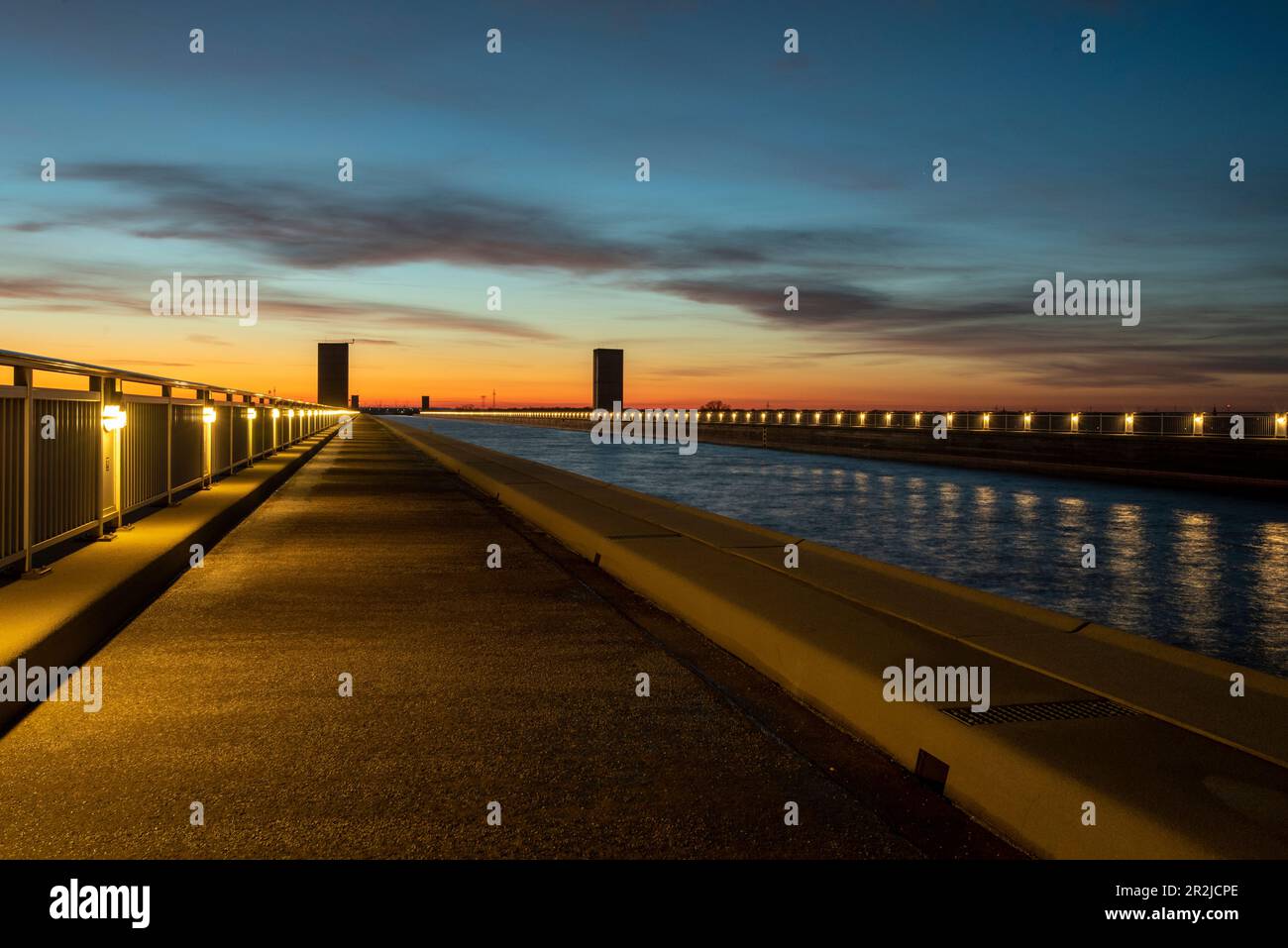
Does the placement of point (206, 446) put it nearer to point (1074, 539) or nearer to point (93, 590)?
point (93, 590)

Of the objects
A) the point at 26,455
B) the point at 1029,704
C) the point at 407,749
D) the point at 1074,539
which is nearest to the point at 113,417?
the point at 26,455

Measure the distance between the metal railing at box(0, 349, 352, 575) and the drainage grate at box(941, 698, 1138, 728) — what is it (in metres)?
7.26

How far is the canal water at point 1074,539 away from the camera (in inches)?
437

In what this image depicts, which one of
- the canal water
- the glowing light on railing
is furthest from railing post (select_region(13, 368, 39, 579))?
the canal water

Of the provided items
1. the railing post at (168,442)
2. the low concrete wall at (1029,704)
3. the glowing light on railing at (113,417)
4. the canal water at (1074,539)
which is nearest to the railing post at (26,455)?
the glowing light on railing at (113,417)

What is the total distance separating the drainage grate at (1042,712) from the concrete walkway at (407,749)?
53 centimetres

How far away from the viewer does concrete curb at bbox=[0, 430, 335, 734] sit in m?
6.32

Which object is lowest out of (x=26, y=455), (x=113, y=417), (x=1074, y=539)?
(x=1074, y=539)

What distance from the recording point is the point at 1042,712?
5.17 metres

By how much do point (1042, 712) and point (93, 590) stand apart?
6.78 metres

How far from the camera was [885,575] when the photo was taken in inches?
382

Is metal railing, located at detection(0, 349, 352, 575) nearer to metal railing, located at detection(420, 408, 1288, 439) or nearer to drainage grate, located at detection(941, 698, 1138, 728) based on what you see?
drainage grate, located at detection(941, 698, 1138, 728)
